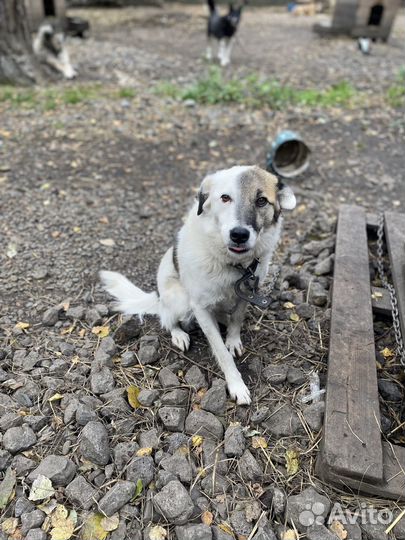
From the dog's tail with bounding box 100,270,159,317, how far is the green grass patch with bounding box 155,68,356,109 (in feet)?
15.1

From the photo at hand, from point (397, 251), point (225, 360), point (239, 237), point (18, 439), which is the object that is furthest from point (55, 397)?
point (397, 251)

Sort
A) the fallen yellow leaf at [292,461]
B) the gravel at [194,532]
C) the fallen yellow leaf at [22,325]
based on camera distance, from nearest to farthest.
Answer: the gravel at [194,532]
the fallen yellow leaf at [292,461]
the fallen yellow leaf at [22,325]

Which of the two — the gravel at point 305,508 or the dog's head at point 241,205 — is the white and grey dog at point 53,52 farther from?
the gravel at point 305,508

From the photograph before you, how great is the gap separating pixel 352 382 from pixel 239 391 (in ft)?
2.19

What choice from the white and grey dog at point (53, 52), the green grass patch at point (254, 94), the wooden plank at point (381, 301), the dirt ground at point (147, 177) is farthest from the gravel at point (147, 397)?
the white and grey dog at point (53, 52)

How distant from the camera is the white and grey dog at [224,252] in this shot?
2.38 meters

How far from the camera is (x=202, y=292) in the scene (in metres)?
2.65

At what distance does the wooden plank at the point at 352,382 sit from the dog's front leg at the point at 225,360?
52 cm

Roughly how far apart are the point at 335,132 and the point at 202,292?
4.71 m

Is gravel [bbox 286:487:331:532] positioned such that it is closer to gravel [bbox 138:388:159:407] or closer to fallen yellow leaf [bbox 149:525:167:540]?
fallen yellow leaf [bbox 149:525:167:540]

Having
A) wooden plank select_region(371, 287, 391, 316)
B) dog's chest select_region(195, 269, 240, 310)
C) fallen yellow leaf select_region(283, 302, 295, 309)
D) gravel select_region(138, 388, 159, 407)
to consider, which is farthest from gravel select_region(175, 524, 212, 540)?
wooden plank select_region(371, 287, 391, 316)

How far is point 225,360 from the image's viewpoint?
2.70 metres

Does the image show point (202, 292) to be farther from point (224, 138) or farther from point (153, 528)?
point (224, 138)

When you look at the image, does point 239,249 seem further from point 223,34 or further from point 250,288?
point 223,34
